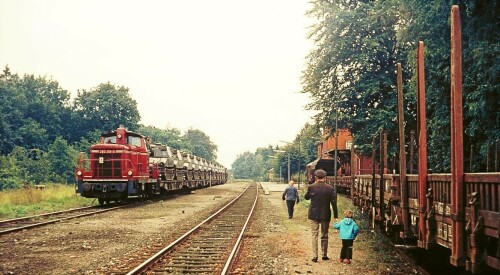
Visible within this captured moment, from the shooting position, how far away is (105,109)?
5947 cm

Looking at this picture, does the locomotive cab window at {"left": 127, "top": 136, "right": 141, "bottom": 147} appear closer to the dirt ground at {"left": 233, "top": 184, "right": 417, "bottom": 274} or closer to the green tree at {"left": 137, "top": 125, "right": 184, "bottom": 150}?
the dirt ground at {"left": 233, "top": 184, "right": 417, "bottom": 274}

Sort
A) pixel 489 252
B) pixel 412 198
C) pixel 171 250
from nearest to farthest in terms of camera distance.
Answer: pixel 489 252 → pixel 412 198 → pixel 171 250

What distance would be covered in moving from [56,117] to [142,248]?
5346cm

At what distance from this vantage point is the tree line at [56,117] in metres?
48.2

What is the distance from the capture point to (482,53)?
1332 centimetres

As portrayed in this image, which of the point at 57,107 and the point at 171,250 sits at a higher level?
the point at 57,107

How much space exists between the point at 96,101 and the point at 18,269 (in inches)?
2136

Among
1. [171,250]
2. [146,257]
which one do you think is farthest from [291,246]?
[146,257]

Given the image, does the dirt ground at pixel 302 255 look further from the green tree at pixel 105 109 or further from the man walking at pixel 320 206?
the green tree at pixel 105 109

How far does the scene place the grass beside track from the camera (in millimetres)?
18594

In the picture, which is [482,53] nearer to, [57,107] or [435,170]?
[435,170]

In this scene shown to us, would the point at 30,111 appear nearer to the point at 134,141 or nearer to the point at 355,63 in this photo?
the point at 134,141

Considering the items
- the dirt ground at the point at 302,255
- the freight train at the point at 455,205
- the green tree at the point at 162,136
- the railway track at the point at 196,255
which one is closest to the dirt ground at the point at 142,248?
the dirt ground at the point at 302,255

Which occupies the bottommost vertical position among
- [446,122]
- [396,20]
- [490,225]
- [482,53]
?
[490,225]
